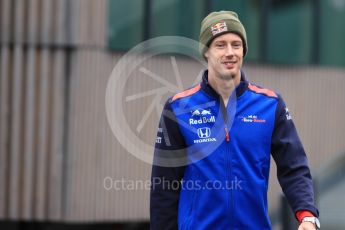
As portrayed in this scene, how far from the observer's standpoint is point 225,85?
4.92 meters

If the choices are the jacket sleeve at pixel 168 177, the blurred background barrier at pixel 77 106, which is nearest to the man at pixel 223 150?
the jacket sleeve at pixel 168 177

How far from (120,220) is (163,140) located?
7358 mm

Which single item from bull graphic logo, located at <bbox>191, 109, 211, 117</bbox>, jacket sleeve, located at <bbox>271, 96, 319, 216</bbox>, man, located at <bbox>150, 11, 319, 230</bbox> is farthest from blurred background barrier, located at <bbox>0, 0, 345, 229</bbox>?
jacket sleeve, located at <bbox>271, 96, 319, 216</bbox>

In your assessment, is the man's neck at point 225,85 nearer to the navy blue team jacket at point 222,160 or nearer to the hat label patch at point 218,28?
the navy blue team jacket at point 222,160

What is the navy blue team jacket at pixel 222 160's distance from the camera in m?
4.77

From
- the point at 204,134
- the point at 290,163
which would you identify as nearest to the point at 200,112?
the point at 204,134

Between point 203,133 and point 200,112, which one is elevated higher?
point 200,112

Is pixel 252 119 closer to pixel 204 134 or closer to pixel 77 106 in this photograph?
pixel 204 134

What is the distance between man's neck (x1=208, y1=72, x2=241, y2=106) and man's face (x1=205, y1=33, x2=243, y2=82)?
0.05 ft

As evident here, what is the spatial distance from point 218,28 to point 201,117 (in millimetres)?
521

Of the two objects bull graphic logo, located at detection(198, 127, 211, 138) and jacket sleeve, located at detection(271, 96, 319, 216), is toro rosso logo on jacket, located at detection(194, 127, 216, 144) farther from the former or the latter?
jacket sleeve, located at detection(271, 96, 319, 216)

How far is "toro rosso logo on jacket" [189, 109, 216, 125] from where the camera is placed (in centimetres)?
489

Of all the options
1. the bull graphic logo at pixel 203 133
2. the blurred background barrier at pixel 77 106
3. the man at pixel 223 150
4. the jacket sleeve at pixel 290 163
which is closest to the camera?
the jacket sleeve at pixel 290 163

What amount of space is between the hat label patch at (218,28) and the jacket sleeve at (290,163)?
53 cm
